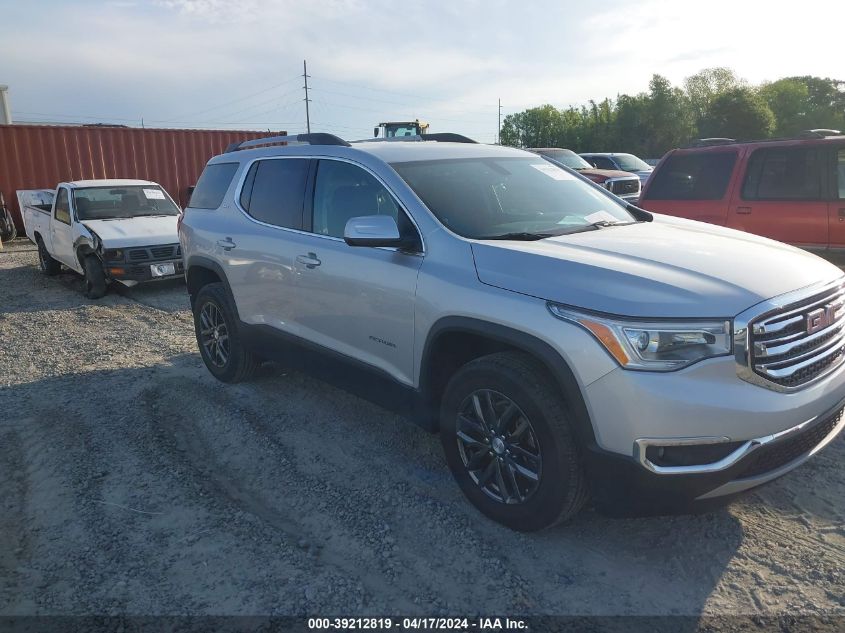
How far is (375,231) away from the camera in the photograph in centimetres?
328

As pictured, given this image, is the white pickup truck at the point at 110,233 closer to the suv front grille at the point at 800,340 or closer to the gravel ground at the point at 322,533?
the gravel ground at the point at 322,533

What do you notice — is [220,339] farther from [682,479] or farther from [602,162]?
[602,162]

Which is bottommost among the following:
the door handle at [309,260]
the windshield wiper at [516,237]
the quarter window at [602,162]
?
the door handle at [309,260]

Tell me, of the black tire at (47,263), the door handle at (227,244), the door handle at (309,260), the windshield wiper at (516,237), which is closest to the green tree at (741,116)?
the black tire at (47,263)

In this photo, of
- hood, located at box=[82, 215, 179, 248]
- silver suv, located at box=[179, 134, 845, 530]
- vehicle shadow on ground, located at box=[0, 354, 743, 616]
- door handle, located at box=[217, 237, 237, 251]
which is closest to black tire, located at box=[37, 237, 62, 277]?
hood, located at box=[82, 215, 179, 248]

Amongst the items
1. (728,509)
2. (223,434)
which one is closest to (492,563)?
(728,509)

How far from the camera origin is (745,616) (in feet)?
8.32

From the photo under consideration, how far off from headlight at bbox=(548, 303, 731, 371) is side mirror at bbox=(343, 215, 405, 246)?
4.24ft

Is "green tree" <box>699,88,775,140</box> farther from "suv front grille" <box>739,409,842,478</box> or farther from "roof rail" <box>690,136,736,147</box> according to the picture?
"suv front grille" <box>739,409,842,478</box>

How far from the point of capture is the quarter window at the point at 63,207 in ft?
32.6

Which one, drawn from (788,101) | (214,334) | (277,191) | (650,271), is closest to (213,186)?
(277,191)

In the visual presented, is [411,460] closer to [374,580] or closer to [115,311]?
[374,580]

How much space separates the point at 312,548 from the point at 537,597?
108 centimetres

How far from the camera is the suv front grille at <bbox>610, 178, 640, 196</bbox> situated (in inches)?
539
